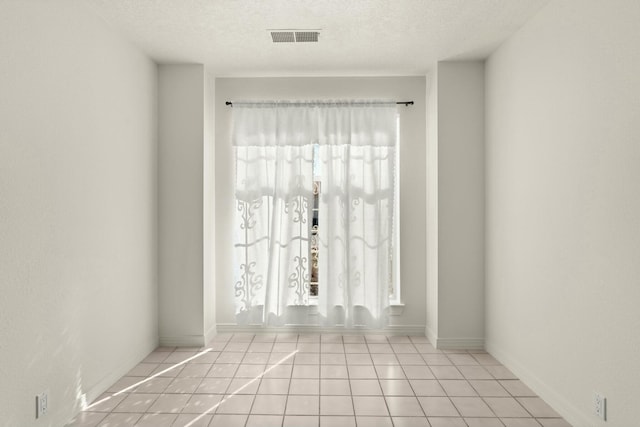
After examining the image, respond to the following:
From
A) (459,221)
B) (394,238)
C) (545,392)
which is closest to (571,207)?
(545,392)

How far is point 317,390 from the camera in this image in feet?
10.1

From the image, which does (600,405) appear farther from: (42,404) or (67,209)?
(67,209)

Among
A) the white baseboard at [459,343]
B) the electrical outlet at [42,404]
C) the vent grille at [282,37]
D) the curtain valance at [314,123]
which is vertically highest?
the vent grille at [282,37]

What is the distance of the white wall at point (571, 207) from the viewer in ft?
7.00

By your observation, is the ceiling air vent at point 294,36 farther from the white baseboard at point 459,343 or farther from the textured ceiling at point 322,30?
the white baseboard at point 459,343

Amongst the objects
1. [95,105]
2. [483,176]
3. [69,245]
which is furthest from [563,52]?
[69,245]

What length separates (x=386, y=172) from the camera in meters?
4.29

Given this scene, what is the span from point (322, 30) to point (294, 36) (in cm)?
25

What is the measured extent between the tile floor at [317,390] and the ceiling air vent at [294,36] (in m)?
2.68

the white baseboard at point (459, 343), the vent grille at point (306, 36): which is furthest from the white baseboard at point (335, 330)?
the vent grille at point (306, 36)

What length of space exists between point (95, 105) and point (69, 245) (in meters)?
0.98

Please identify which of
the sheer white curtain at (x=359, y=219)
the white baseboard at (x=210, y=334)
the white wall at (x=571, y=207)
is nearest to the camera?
the white wall at (x=571, y=207)

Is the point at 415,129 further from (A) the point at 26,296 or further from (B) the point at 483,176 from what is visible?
(A) the point at 26,296

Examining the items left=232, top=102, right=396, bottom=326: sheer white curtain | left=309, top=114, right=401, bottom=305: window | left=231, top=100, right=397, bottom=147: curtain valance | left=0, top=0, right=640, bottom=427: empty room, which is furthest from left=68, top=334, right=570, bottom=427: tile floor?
left=231, top=100, right=397, bottom=147: curtain valance
